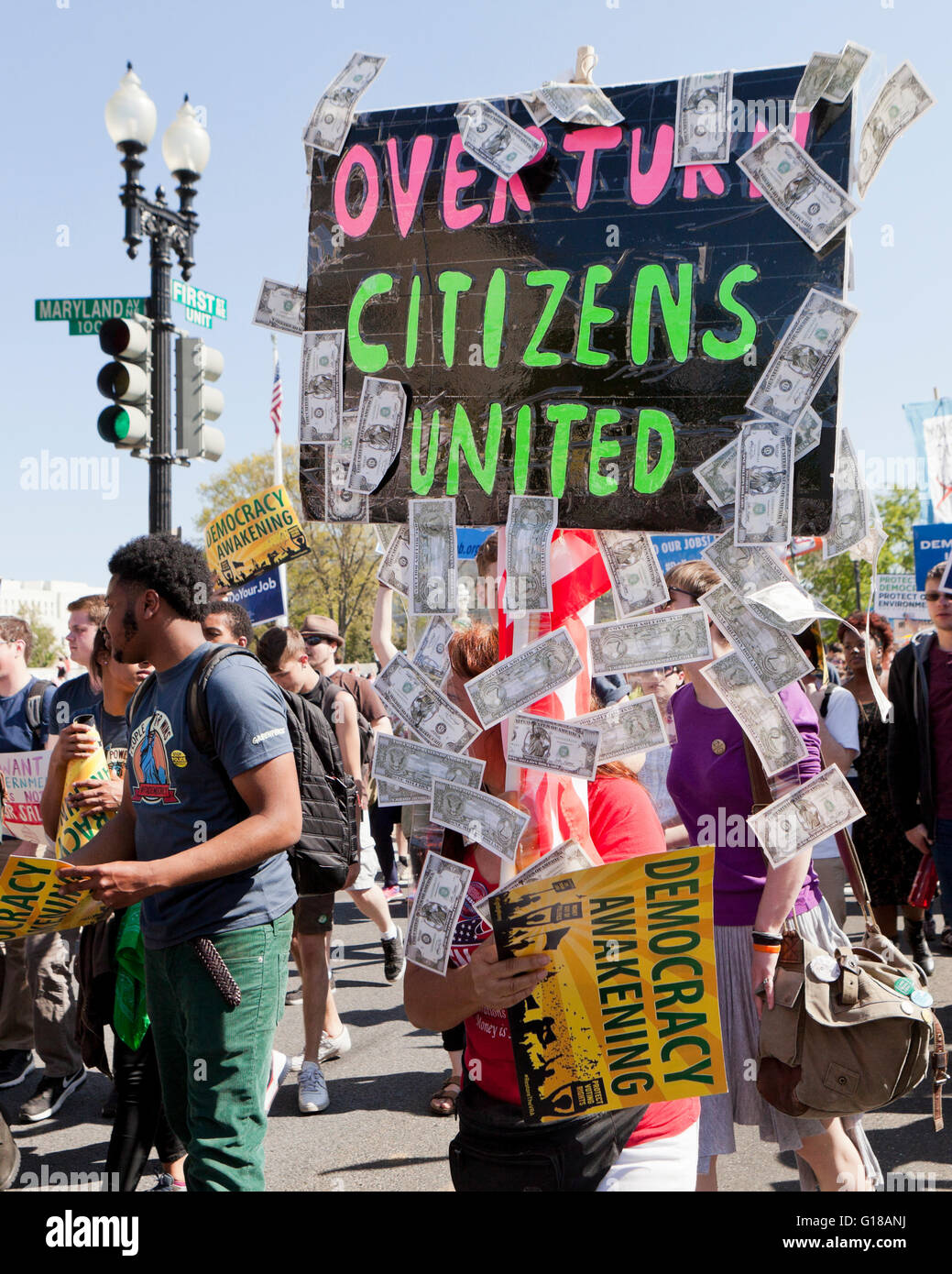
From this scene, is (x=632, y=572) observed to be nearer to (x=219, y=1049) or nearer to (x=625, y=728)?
(x=625, y=728)

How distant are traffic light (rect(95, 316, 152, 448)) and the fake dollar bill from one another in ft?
20.0

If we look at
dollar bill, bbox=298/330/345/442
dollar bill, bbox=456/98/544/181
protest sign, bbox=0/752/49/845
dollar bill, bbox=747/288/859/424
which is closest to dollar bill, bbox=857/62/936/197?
dollar bill, bbox=747/288/859/424

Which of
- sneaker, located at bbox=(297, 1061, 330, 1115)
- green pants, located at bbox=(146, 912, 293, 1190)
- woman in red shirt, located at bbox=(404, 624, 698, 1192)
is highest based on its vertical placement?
woman in red shirt, located at bbox=(404, 624, 698, 1192)

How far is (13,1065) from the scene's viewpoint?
5.65m

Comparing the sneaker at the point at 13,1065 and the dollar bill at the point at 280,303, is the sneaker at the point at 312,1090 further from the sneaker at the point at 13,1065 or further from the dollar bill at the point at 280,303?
the dollar bill at the point at 280,303

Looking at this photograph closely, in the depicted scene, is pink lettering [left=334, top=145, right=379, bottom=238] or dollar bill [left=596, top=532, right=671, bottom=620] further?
pink lettering [left=334, top=145, right=379, bottom=238]

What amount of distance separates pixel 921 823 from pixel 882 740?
1899 millimetres

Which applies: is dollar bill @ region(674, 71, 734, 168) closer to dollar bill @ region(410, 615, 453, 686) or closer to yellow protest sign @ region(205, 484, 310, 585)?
dollar bill @ region(410, 615, 453, 686)

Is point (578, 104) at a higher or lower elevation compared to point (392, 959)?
higher

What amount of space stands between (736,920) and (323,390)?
1.72 meters

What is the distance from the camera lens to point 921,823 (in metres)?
5.34

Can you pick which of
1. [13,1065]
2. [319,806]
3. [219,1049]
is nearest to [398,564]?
[219,1049]

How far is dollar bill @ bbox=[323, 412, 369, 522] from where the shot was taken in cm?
241

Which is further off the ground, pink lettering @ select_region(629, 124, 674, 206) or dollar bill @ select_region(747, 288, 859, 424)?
pink lettering @ select_region(629, 124, 674, 206)
